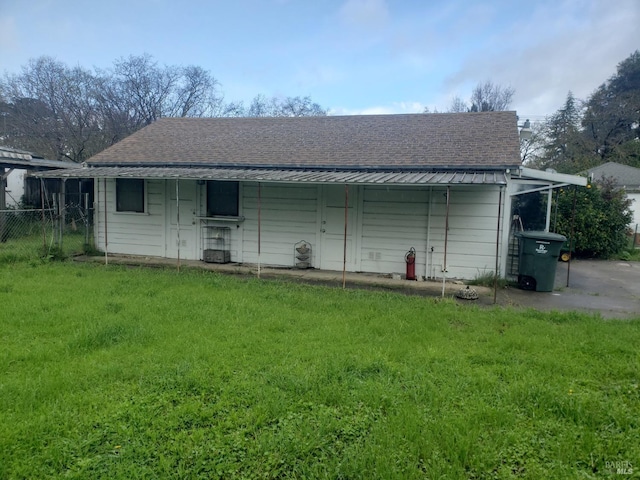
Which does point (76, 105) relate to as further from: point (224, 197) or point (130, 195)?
point (224, 197)

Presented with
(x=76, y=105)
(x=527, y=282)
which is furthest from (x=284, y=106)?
(x=527, y=282)

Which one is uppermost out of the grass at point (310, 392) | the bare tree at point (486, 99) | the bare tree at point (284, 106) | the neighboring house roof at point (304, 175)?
the bare tree at point (486, 99)

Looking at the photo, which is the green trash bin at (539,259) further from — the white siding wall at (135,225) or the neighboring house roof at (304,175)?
the white siding wall at (135,225)

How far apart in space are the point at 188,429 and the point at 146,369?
3.81 feet

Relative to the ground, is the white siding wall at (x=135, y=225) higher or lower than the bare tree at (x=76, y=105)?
lower

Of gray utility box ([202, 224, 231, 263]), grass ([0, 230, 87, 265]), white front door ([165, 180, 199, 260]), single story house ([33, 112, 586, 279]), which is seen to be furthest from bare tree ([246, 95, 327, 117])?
gray utility box ([202, 224, 231, 263])

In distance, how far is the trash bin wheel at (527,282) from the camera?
8.18 m

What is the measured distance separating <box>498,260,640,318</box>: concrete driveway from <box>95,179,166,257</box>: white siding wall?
8164mm

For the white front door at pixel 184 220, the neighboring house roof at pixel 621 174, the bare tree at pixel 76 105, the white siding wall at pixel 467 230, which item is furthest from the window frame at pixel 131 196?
the neighboring house roof at pixel 621 174

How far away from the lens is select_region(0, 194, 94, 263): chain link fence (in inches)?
398

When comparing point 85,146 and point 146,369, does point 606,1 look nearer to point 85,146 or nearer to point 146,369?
point 146,369

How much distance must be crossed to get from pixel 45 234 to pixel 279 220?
24.4 ft

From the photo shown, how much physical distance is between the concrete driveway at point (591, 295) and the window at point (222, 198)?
20.6ft

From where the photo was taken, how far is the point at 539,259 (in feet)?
26.4
